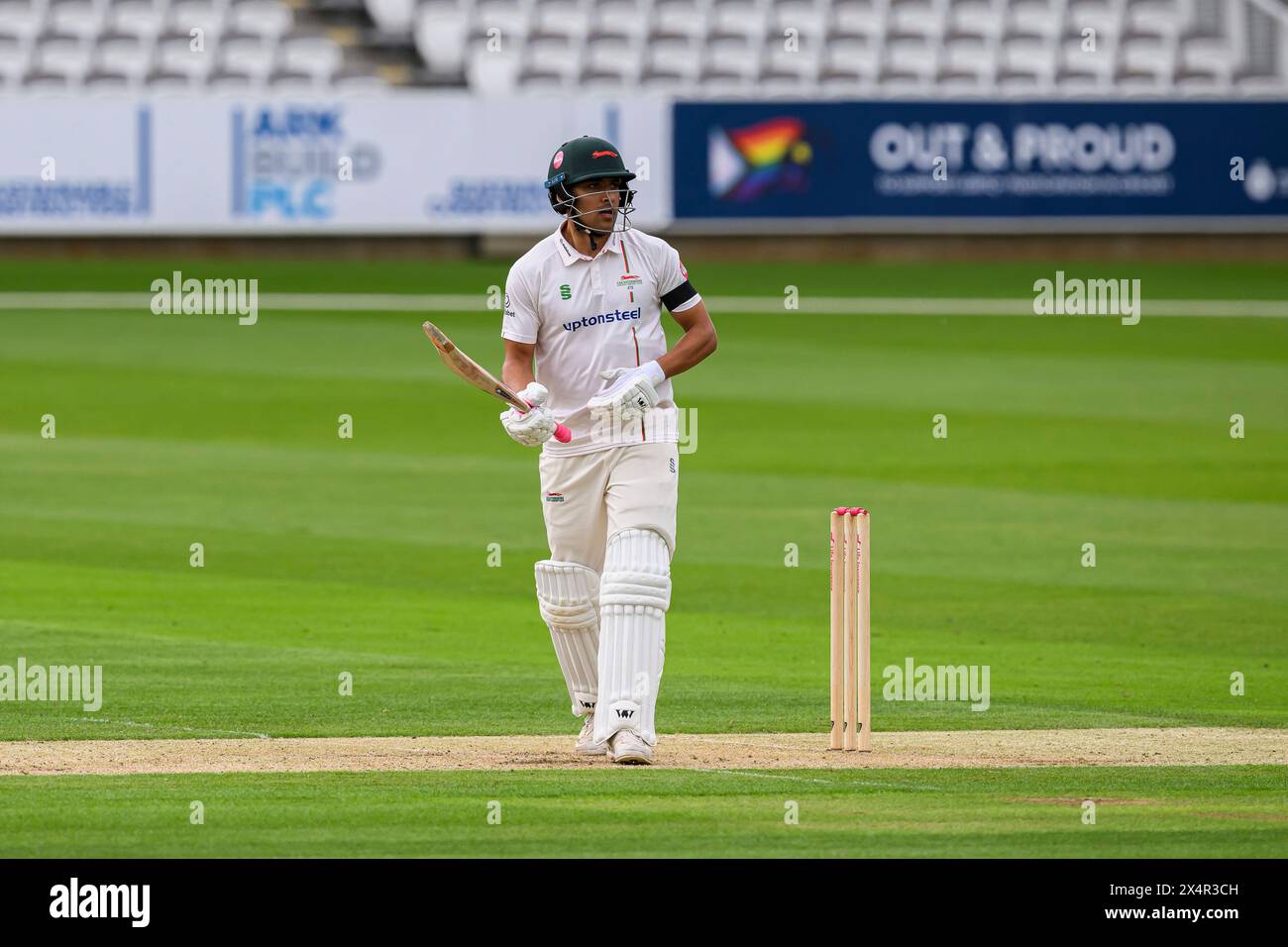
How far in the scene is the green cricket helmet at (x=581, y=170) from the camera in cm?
873

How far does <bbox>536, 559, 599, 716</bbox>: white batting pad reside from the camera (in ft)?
29.3

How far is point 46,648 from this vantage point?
12109 millimetres

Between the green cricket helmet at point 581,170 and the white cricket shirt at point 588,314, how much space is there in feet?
0.43

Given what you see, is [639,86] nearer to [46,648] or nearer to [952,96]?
[952,96]

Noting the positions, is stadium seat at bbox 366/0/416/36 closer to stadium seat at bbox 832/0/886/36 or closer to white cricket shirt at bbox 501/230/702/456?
stadium seat at bbox 832/0/886/36

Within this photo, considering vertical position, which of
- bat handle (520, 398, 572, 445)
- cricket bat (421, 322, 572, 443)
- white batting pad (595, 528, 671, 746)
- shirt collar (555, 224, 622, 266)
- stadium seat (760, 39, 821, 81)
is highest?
stadium seat (760, 39, 821, 81)

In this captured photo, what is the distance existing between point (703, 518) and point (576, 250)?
8.84m

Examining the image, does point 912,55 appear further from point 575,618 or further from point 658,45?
point 575,618

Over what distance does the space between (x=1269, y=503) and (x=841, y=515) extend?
10142 millimetres

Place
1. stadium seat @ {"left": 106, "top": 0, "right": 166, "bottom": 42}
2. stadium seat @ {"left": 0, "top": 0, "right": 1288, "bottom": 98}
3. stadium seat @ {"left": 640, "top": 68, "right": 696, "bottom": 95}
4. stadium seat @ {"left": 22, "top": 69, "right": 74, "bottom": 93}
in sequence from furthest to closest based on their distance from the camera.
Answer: stadium seat @ {"left": 106, "top": 0, "right": 166, "bottom": 42}
stadium seat @ {"left": 0, "top": 0, "right": 1288, "bottom": 98}
stadium seat @ {"left": 640, "top": 68, "right": 696, "bottom": 95}
stadium seat @ {"left": 22, "top": 69, "right": 74, "bottom": 93}

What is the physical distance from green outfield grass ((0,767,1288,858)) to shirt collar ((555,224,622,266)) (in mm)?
2021

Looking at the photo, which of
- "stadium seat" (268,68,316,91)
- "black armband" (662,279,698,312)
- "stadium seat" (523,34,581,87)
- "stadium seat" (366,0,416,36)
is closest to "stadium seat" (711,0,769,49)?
"stadium seat" (523,34,581,87)
